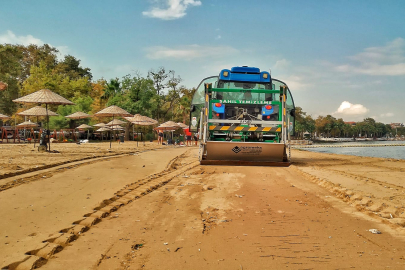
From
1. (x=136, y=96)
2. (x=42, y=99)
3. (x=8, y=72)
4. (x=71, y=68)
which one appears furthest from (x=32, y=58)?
(x=42, y=99)

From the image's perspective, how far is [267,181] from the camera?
28.0 ft


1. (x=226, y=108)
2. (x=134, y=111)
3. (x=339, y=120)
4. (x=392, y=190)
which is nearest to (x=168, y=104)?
(x=134, y=111)

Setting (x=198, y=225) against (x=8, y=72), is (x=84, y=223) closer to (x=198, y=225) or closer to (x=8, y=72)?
(x=198, y=225)

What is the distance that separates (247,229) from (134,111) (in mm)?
43371

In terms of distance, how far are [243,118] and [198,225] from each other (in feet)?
20.5

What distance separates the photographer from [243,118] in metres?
10.5

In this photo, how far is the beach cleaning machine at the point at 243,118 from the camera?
31.2ft

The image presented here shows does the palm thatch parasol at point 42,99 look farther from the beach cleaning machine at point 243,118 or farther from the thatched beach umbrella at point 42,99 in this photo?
the beach cleaning machine at point 243,118

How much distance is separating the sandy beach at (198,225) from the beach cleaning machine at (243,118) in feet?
4.97

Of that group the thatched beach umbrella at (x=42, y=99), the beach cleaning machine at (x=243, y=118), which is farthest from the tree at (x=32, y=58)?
the beach cleaning machine at (x=243, y=118)

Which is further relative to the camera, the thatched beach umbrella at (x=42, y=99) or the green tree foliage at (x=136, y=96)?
the green tree foliage at (x=136, y=96)

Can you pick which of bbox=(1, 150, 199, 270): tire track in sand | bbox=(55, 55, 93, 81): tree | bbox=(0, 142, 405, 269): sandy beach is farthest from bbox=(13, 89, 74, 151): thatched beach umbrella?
bbox=(55, 55, 93, 81): tree

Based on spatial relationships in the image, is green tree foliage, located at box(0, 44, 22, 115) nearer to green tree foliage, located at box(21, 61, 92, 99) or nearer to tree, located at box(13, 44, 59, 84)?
green tree foliage, located at box(21, 61, 92, 99)

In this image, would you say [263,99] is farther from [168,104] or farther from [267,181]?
[168,104]
